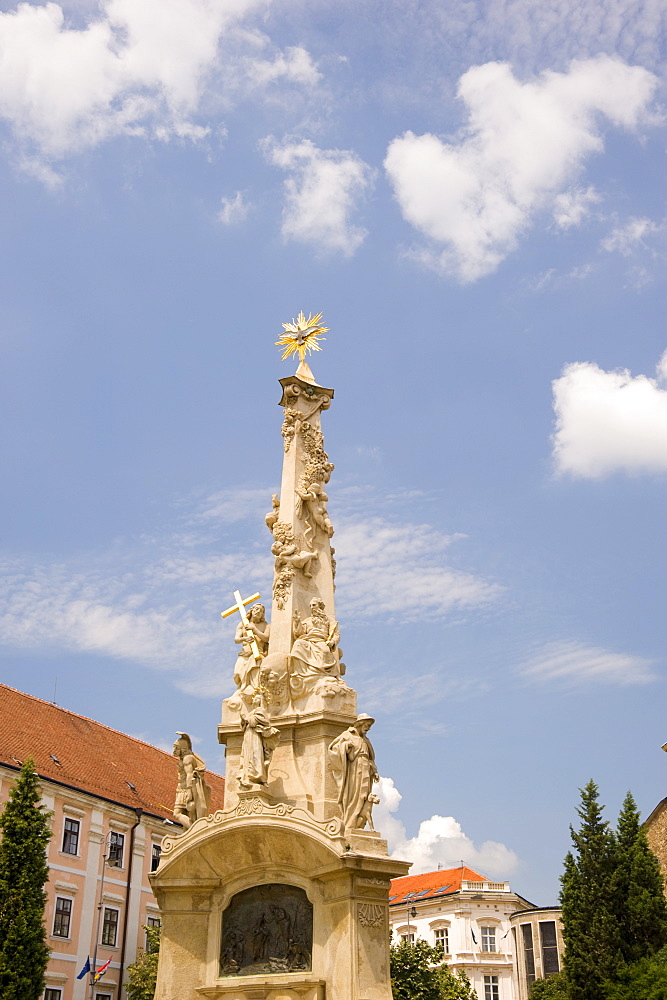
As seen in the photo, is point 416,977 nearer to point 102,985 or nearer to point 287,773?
point 102,985

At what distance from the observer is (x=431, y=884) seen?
59125 mm

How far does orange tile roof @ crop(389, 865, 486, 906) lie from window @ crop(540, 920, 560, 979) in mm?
6189

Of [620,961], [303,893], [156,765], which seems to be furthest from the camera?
[156,765]

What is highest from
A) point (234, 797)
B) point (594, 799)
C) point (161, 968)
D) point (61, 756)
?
point (61, 756)

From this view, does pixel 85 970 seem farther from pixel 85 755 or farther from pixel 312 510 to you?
pixel 312 510

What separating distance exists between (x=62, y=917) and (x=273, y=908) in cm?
1864

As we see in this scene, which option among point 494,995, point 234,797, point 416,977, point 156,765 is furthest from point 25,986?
point 494,995

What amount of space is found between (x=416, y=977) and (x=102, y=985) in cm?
1091

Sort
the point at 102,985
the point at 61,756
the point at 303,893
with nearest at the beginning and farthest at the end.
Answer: the point at 303,893 < the point at 102,985 < the point at 61,756

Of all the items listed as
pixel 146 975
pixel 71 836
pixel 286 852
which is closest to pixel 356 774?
pixel 286 852

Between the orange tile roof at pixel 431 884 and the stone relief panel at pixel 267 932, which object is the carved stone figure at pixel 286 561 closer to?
the stone relief panel at pixel 267 932

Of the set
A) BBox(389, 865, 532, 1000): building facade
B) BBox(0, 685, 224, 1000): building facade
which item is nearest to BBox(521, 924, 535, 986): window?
BBox(389, 865, 532, 1000): building facade

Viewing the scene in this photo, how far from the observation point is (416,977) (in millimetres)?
24906

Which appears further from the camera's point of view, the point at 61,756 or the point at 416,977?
the point at 61,756
